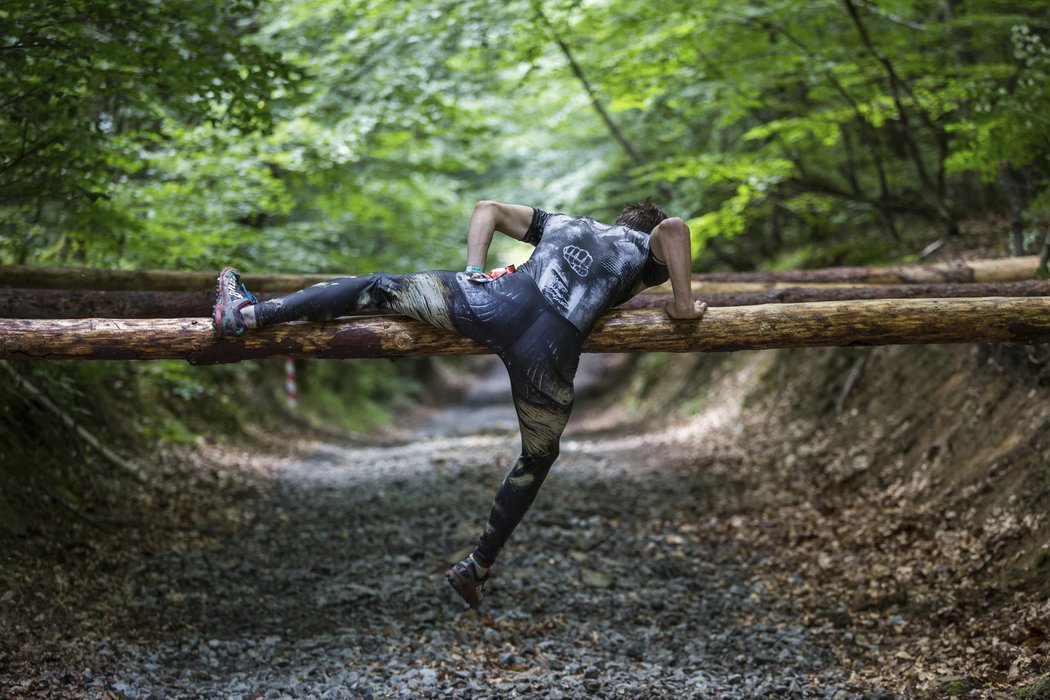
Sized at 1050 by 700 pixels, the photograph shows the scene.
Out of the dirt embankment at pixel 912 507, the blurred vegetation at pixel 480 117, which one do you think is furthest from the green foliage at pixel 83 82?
the dirt embankment at pixel 912 507

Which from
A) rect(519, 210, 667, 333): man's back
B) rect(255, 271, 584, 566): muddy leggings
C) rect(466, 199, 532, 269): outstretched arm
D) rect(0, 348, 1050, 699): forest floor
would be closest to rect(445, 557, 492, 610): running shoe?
rect(255, 271, 584, 566): muddy leggings

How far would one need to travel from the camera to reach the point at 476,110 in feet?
47.2

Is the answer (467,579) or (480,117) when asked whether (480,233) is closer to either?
(467,579)

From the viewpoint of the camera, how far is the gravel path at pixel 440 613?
498cm

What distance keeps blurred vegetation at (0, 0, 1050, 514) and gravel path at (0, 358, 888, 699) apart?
2.61 meters

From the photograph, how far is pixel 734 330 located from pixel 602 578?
9.55 feet

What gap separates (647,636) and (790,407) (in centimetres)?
617

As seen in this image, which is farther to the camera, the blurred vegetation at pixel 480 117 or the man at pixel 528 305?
the blurred vegetation at pixel 480 117

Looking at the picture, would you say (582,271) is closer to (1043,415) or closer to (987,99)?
(1043,415)

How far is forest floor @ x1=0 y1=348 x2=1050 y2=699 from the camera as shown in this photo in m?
5.01

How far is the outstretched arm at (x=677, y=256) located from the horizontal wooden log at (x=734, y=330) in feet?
0.46

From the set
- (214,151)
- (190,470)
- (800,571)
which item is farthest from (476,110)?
(800,571)

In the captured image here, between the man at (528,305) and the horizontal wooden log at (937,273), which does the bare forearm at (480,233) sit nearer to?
the man at (528,305)

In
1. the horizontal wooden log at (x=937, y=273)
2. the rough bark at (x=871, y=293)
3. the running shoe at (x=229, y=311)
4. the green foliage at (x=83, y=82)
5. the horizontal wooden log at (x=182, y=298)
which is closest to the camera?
the running shoe at (x=229, y=311)
